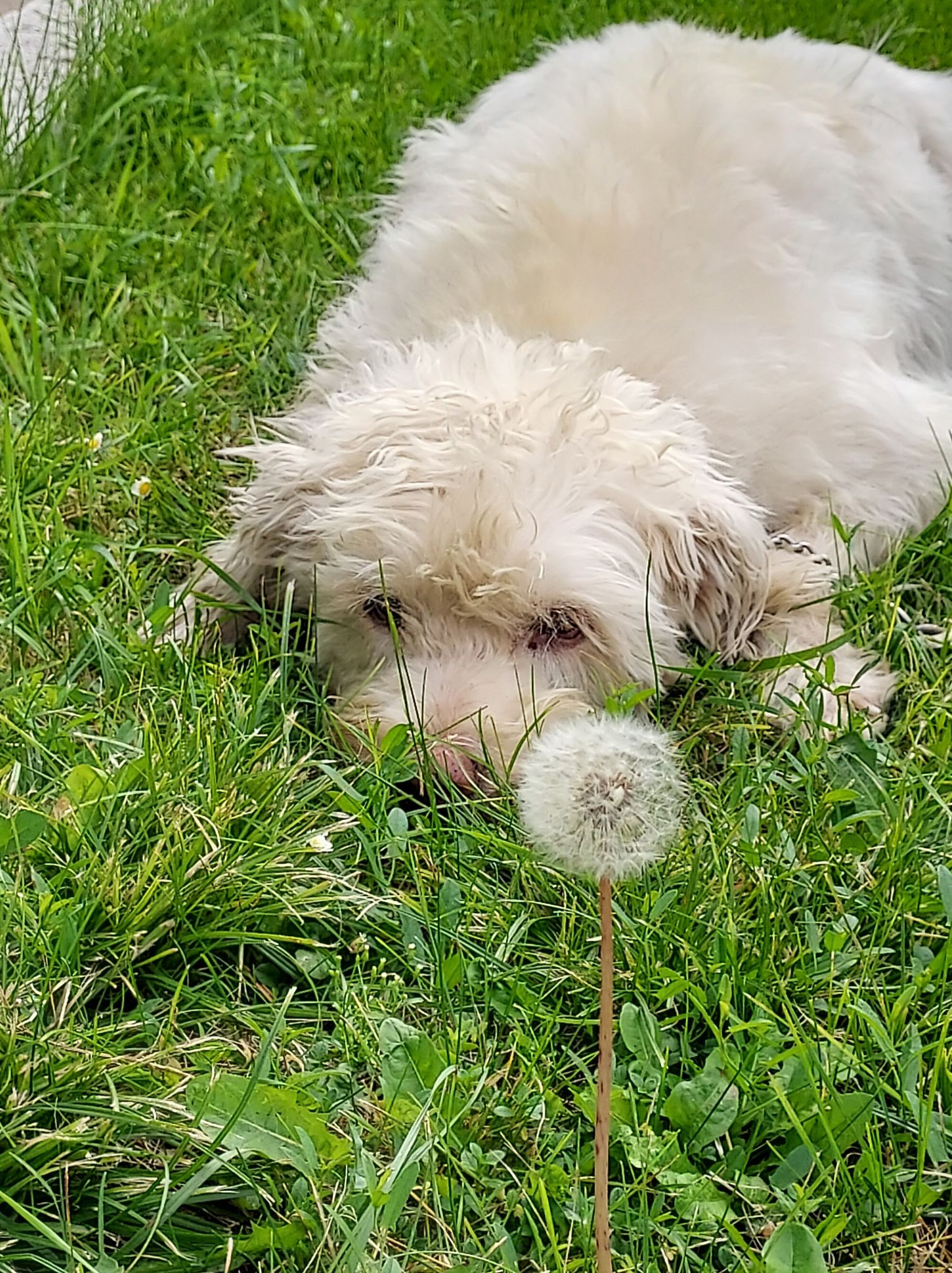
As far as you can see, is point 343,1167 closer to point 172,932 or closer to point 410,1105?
point 410,1105

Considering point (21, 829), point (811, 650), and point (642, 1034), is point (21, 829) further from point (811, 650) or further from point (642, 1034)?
point (811, 650)

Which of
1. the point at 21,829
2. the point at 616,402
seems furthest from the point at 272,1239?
the point at 616,402

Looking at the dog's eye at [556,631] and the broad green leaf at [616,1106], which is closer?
the broad green leaf at [616,1106]

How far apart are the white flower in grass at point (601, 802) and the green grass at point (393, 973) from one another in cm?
39

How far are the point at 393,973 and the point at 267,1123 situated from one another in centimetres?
34

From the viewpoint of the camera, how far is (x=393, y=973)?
5.73 ft

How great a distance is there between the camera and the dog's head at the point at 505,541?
7.14 feet

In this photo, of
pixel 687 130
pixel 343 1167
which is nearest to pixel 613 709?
pixel 343 1167

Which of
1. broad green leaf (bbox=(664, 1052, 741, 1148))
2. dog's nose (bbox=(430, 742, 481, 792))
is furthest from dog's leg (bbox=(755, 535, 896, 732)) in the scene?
broad green leaf (bbox=(664, 1052, 741, 1148))

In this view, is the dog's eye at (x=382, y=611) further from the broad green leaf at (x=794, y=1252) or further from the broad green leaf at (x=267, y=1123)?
the broad green leaf at (x=794, y=1252)

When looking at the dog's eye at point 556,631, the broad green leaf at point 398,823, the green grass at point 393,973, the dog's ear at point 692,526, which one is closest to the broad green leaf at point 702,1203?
the green grass at point 393,973

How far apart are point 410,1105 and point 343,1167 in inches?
4.4

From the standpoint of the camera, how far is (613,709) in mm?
2088

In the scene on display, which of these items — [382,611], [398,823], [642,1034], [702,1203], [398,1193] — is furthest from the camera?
[382,611]
